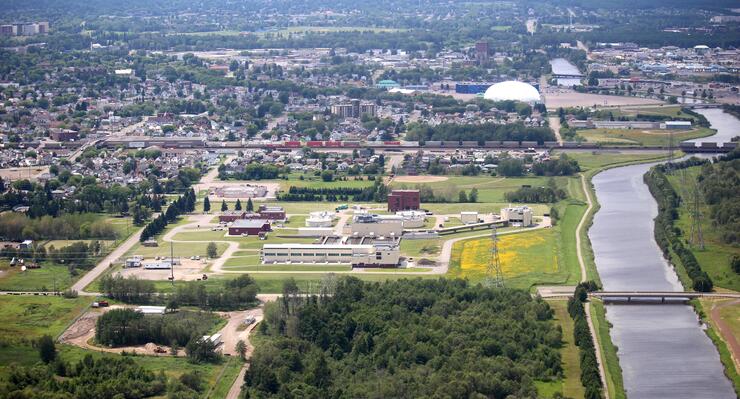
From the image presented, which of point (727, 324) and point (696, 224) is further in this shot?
point (696, 224)

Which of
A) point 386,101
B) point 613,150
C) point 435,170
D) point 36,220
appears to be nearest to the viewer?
point 36,220

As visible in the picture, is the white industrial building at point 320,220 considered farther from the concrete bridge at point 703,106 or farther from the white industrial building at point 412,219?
the concrete bridge at point 703,106

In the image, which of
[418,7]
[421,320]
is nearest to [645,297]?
[421,320]

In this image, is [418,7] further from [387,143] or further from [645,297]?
[645,297]

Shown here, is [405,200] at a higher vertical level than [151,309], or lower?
lower

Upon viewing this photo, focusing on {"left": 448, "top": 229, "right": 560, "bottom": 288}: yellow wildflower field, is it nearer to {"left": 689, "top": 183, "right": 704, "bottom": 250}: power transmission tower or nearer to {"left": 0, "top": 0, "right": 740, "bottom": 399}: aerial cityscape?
{"left": 0, "top": 0, "right": 740, "bottom": 399}: aerial cityscape

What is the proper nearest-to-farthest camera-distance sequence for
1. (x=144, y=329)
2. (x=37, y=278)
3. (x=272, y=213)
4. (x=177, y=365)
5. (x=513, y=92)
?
1. (x=177, y=365)
2. (x=144, y=329)
3. (x=37, y=278)
4. (x=272, y=213)
5. (x=513, y=92)

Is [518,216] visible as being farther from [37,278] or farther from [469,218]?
[37,278]

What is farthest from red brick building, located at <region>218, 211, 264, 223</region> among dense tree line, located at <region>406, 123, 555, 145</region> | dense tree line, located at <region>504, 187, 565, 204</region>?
dense tree line, located at <region>406, 123, 555, 145</region>

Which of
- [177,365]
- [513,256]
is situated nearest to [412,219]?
[513,256]
